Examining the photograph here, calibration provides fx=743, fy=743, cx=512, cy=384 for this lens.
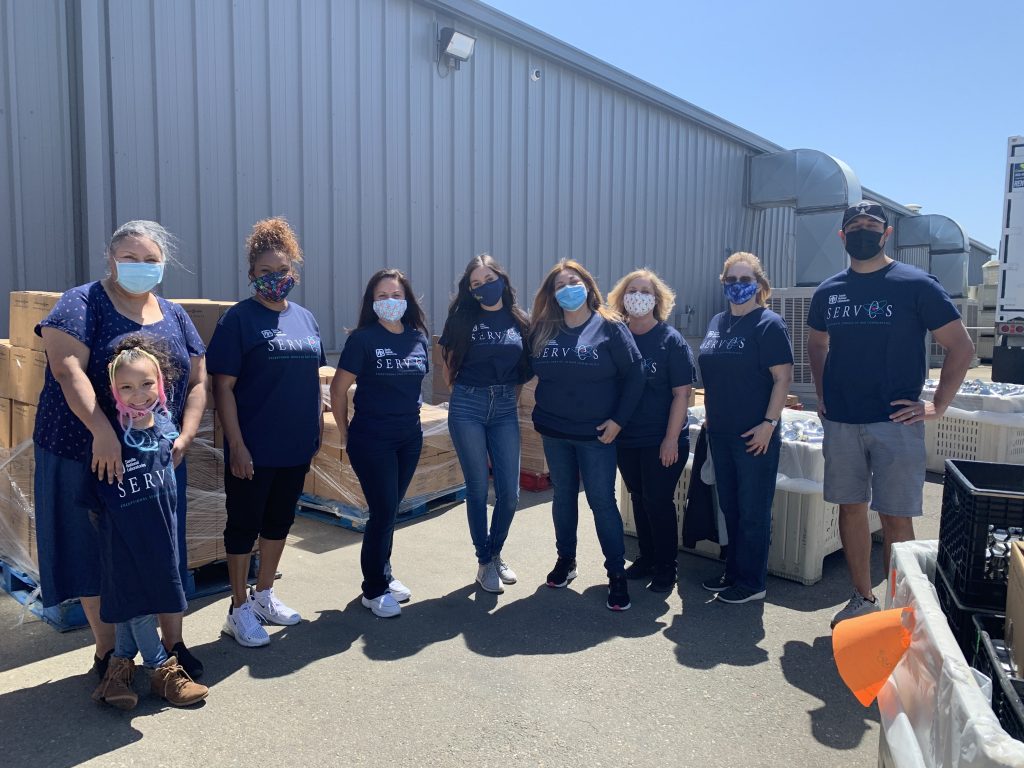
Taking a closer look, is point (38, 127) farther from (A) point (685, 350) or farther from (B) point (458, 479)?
(A) point (685, 350)

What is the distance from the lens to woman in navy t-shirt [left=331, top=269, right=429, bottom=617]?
12.3 ft

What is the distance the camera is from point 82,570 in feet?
9.66

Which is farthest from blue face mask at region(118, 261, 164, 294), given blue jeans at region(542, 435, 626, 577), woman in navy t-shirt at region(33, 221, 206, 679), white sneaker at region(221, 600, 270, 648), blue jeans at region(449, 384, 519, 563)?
blue jeans at region(542, 435, 626, 577)

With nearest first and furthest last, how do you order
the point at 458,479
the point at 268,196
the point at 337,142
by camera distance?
the point at 458,479, the point at 268,196, the point at 337,142

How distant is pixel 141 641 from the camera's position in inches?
116

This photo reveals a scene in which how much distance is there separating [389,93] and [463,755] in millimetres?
6874

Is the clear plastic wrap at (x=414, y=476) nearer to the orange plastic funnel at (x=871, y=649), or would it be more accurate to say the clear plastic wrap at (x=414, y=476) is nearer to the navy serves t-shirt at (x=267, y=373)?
the navy serves t-shirt at (x=267, y=373)

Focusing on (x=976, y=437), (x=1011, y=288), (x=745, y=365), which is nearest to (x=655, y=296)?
(x=745, y=365)

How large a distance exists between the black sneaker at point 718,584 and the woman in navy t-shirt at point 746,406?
9cm

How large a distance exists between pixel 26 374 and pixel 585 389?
9.56 feet

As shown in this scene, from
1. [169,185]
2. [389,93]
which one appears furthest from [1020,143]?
[169,185]

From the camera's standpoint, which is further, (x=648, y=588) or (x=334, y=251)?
(x=334, y=251)

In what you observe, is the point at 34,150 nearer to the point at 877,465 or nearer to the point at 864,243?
the point at 864,243

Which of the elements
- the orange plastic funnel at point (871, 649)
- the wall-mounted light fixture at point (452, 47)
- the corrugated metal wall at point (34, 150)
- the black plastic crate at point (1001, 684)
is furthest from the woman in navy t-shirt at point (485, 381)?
the wall-mounted light fixture at point (452, 47)
